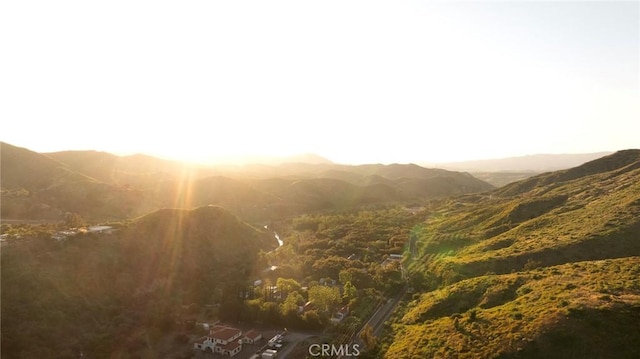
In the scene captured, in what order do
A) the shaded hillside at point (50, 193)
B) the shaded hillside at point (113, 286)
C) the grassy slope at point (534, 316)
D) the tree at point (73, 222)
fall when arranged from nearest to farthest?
the grassy slope at point (534, 316), the shaded hillside at point (113, 286), the tree at point (73, 222), the shaded hillside at point (50, 193)

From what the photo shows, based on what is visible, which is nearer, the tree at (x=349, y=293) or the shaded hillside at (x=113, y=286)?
the shaded hillside at (x=113, y=286)

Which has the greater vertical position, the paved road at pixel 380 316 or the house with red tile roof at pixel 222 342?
the paved road at pixel 380 316

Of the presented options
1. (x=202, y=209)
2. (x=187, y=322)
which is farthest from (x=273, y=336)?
(x=202, y=209)

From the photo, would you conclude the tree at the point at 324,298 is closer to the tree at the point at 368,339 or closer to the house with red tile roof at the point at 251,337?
the house with red tile roof at the point at 251,337

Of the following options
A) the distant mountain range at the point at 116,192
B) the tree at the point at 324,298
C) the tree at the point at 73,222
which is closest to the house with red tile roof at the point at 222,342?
the tree at the point at 324,298

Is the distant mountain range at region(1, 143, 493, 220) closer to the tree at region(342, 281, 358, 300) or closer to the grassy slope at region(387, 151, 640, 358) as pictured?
the tree at region(342, 281, 358, 300)

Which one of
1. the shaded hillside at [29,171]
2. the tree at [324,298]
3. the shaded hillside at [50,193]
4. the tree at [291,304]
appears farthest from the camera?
the shaded hillside at [29,171]

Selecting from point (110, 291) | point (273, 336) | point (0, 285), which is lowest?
point (273, 336)

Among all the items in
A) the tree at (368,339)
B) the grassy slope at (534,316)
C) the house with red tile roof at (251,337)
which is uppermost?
the grassy slope at (534,316)

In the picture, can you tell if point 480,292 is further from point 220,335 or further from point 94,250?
point 94,250
